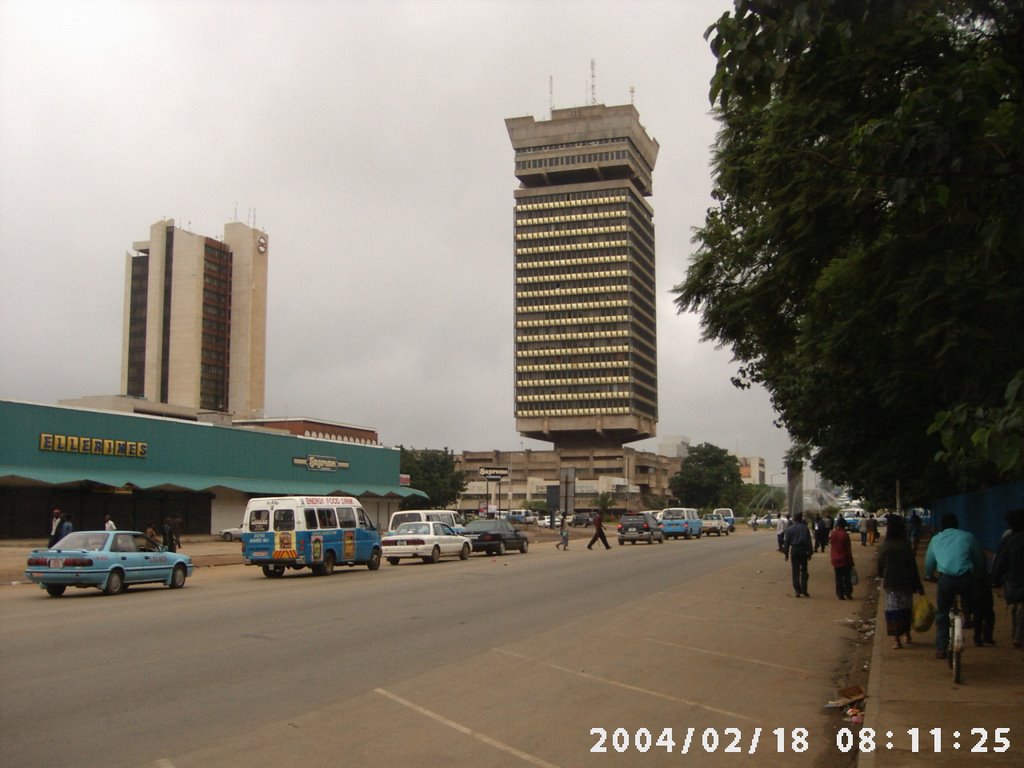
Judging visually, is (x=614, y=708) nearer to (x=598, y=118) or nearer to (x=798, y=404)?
(x=798, y=404)

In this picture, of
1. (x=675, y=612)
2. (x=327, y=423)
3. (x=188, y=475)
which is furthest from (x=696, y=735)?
(x=327, y=423)

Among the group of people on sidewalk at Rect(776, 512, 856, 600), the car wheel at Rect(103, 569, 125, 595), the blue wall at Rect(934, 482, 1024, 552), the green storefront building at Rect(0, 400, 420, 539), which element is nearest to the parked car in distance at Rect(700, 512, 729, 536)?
the green storefront building at Rect(0, 400, 420, 539)

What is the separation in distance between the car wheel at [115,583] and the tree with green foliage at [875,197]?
1395cm

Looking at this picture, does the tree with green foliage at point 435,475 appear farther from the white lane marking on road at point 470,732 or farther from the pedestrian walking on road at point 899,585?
the white lane marking on road at point 470,732

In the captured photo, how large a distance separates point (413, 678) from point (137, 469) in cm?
4377

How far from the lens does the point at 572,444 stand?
170000mm

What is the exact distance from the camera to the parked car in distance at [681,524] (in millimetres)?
61125

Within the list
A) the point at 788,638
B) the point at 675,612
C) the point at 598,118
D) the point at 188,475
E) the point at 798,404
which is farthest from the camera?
the point at 598,118

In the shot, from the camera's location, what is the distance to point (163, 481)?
49781 mm

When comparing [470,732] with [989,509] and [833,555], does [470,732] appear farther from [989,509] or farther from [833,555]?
[989,509]

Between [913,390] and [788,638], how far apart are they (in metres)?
7.50

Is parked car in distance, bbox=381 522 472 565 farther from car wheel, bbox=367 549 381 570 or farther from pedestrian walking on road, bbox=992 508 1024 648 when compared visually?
pedestrian walking on road, bbox=992 508 1024 648
